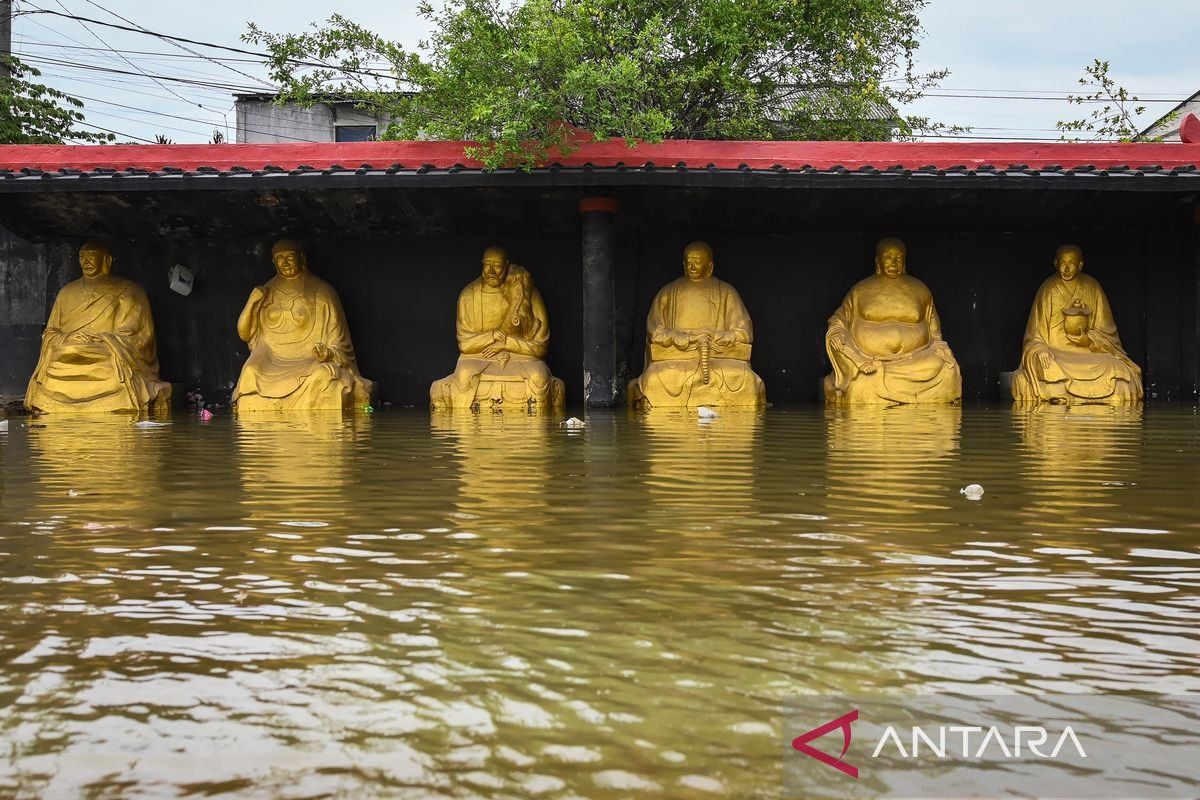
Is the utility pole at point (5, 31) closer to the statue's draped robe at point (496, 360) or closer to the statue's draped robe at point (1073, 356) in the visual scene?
the statue's draped robe at point (496, 360)

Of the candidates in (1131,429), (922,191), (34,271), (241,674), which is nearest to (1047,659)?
(241,674)

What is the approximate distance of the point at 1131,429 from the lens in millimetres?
8125

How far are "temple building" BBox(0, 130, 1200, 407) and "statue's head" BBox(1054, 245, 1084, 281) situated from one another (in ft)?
1.25

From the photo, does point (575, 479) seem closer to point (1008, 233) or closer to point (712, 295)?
point (712, 295)

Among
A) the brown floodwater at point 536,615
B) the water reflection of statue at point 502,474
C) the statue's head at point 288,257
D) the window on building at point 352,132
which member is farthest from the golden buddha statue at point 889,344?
the window on building at point 352,132

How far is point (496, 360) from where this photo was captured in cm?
1218

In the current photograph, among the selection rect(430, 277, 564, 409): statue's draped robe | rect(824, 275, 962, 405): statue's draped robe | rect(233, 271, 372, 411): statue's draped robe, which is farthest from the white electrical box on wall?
rect(824, 275, 962, 405): statue's draped robe

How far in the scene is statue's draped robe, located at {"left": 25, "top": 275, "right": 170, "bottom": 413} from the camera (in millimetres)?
12219

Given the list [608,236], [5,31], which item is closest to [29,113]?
[5,31]

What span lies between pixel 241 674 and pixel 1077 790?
1.54 m

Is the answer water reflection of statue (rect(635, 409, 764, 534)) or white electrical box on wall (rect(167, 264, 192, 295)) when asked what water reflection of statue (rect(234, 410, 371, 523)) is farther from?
white electrical box on wall (rect(167, 264, 192, 295))

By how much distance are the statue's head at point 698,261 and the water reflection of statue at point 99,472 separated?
17.8 ft

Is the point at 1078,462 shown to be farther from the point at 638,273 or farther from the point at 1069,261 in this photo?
the point at 638,273

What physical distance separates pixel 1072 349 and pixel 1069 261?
0.89 metres
